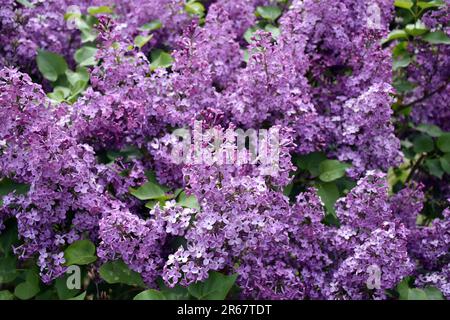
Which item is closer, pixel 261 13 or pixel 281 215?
pixel 281 215

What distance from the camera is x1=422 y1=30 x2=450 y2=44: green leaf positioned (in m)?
3.23

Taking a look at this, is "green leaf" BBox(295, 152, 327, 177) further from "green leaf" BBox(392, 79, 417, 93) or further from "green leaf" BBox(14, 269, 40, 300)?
"green leaf" BBox(14, 269, 40, 300)

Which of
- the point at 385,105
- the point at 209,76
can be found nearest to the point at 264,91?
the point at 209,76

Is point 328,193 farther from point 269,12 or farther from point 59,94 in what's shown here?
point 59,94

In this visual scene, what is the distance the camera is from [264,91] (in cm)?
278

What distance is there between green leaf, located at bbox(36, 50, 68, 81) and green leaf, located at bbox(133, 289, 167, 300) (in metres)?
1.32

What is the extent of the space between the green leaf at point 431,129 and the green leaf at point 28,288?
1.98 m

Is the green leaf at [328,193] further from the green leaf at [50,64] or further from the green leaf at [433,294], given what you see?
the green leaf at [50,64]

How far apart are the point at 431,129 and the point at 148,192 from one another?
1.60 metres

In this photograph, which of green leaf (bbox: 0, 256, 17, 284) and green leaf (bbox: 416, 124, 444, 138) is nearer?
green leaf (bbox: 0, 256, 17, 284)

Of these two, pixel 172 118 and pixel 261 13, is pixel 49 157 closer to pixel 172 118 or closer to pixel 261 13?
pixel 172 118

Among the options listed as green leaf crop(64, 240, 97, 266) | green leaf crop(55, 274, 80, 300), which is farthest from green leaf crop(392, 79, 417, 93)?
green leaf crop(55, 274, 80, 300)

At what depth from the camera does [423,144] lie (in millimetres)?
3494
